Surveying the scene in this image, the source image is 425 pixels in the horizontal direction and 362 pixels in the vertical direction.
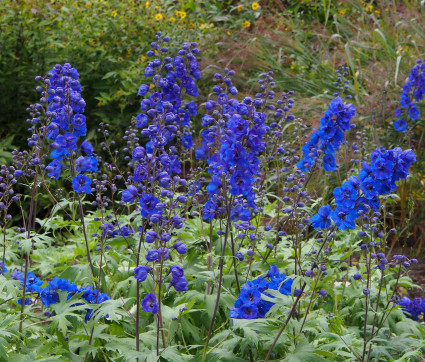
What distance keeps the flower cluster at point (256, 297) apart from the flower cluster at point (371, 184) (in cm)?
44

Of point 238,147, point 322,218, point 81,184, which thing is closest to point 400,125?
point 322,218

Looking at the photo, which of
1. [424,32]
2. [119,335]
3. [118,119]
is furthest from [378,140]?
[119,335]

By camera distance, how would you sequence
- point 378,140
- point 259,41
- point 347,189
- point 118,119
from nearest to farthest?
1. point 347,189
2. point 378,140
3. point 118,119
4. point 259,41

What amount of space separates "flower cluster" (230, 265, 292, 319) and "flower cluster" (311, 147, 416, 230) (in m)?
0.44

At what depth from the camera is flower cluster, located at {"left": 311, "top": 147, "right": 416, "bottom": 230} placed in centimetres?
288

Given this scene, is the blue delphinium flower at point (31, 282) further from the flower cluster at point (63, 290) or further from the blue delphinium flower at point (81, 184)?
the blue delphinium flower at point (81, 184)

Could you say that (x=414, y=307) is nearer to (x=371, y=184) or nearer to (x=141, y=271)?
(x=371, y=184)

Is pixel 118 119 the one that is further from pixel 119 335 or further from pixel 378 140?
pixel 119 335

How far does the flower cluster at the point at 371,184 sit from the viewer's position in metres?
2.88

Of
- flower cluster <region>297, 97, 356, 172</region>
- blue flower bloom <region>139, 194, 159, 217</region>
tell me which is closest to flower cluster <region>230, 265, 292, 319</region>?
blue flower bloom <region>139, 194, 159, 217</region>

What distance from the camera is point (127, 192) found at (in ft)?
10.3

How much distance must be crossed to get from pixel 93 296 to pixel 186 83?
135cm

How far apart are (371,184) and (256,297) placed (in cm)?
75

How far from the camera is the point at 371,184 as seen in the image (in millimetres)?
2926
